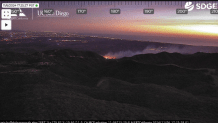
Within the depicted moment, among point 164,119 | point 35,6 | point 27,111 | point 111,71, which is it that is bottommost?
point 111,71

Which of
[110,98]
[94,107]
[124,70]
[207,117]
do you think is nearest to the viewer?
[94,107]

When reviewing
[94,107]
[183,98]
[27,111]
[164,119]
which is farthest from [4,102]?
[183,98]

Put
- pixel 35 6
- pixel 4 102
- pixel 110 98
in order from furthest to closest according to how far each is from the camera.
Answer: pixel 35 6
pixel 110 98
pixel 4 102

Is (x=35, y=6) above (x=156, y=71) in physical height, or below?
above

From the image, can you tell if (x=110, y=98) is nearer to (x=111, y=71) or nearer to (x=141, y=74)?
(x=141, y=74)

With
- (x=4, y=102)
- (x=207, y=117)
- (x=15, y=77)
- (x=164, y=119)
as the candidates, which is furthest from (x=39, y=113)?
(x=15, y=77)

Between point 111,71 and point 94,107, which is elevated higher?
point 94,107

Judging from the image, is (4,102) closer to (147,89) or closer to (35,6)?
(35,6)

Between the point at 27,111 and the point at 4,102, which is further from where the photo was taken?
the point at 4,102

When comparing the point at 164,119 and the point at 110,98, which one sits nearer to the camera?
the point at 164,119
